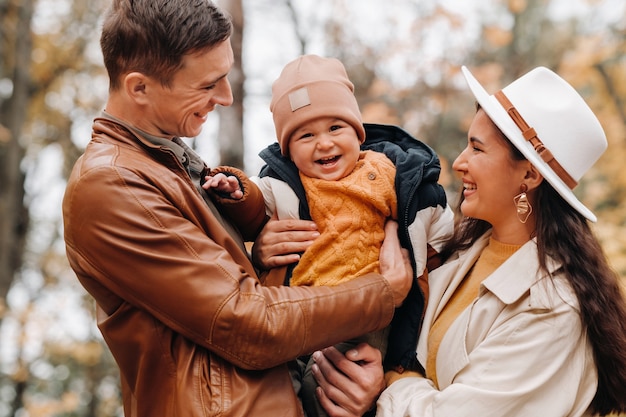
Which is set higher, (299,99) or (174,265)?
(299,99)

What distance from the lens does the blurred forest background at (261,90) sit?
25.9 feet

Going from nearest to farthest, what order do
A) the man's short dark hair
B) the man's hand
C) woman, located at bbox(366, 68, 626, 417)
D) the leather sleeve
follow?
1. the leather sleeve
2. the man's short dark hair
3. woman, located at bbox(366, 68, 626, 417)
4. the man's hand

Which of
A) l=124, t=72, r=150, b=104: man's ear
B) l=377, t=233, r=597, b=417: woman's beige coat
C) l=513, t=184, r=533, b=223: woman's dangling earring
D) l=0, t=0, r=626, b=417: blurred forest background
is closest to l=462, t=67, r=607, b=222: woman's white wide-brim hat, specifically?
l=513, t=184, r=533, b=223: woman's dangling earring

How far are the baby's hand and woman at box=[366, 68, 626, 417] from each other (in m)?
0.86

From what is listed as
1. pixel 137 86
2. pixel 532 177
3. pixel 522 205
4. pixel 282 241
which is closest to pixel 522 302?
pixel 522 205

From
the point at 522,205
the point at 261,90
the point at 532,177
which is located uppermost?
the point at 261,90

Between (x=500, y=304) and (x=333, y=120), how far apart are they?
91 cm

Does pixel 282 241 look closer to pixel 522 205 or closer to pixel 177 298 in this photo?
pixel 177 298

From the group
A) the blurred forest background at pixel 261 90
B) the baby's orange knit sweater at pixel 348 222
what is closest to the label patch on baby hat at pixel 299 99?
the baby's orange knit sweater at pixel 348 222

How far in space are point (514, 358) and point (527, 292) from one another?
0.77ft

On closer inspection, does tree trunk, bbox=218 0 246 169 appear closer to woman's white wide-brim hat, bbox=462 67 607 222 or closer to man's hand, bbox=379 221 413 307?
man's hand, bbox=379 221 413 307

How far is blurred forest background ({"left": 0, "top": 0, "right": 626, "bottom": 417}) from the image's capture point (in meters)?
7.89

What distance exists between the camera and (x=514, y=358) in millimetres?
2098

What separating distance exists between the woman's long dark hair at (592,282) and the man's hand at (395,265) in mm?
471
